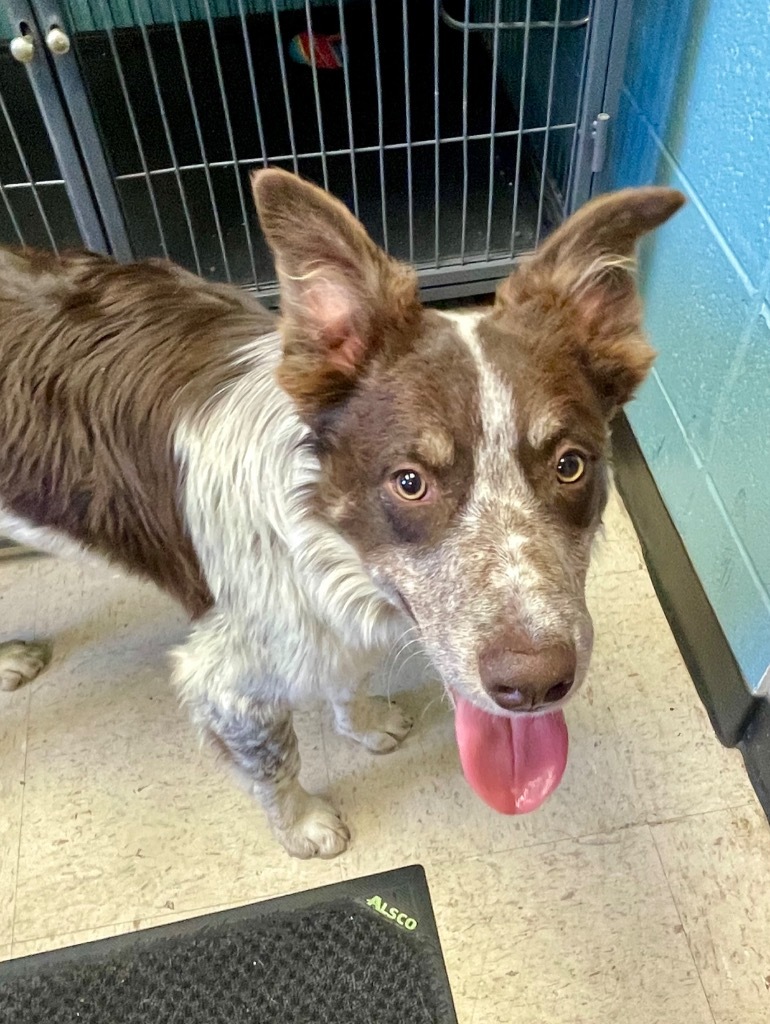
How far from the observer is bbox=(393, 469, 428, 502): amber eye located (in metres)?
1.24

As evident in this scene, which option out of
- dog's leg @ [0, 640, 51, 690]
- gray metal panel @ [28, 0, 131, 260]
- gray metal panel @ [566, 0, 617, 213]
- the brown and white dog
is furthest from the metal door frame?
gray metal panel @ [566, 0, 617, 213]

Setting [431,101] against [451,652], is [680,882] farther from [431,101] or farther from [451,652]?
[431,101]

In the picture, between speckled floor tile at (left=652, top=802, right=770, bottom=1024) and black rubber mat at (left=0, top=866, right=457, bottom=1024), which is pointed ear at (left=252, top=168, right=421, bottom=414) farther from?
speckled floor tile at (left=652, top=802, right=770, bottom=1024)

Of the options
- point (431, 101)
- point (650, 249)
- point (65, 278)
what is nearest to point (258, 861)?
point (65, 278)

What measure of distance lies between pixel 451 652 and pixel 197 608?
2.22 feet

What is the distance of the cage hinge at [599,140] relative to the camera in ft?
7.48

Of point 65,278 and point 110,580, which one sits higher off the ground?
point 65,278

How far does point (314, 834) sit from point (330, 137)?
2450 millimetres

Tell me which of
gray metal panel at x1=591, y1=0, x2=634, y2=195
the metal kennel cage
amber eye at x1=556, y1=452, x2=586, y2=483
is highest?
gray metal panel at x1=591, y1=0, x2=634, y2=195

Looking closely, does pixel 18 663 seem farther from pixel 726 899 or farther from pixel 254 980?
pixel 726 899

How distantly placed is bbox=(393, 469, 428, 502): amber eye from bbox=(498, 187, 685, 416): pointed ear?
33cm

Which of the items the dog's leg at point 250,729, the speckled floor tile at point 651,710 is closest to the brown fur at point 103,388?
the dog's leg at point 250,729

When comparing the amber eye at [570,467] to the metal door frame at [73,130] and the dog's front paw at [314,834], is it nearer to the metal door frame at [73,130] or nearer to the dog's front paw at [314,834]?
the dog's front paw at [314,834]

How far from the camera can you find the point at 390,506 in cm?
126
